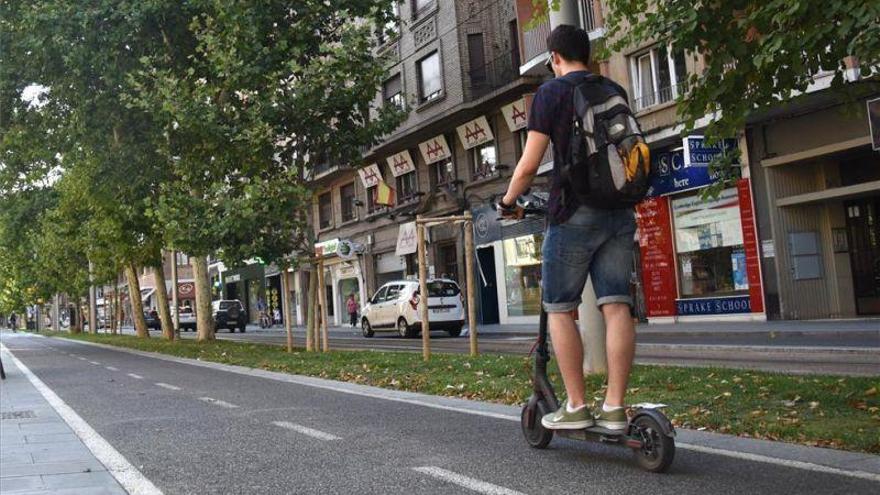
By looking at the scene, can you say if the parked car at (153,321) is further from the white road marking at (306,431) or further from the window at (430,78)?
the white road marking at (306,431)

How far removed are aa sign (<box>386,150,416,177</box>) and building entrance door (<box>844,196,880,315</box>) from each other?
18776 millimetres

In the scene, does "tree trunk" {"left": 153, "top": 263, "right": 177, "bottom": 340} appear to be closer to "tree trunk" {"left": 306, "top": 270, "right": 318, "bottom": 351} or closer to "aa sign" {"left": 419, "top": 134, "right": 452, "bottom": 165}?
"aa sign" {"left": 419, "top": 134, "right": 452, "bottom": 165}

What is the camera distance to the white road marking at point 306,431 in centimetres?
621

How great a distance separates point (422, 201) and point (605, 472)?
29.8 meters

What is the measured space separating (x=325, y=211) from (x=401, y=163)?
32.8 feet

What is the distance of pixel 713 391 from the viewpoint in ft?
23.7

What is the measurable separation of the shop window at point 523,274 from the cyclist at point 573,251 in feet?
78.2

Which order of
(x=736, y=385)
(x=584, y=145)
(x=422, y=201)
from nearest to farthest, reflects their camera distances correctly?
(x=584, y=145) < (x=736, y=385) < (x=422, y=201)

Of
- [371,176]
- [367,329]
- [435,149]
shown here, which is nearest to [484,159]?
[435,149]

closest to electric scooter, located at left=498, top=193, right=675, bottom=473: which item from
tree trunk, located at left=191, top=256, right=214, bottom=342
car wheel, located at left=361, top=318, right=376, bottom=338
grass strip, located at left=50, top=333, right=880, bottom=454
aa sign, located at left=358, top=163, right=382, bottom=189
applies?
grass strip, located at left=50, top=333, right=880, bottom=454

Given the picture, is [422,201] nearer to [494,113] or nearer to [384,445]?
[494,113]

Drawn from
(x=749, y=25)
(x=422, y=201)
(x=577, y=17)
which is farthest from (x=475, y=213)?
(x=749, y=25)

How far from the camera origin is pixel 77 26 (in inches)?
825

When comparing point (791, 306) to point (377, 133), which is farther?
point (791, 306)
